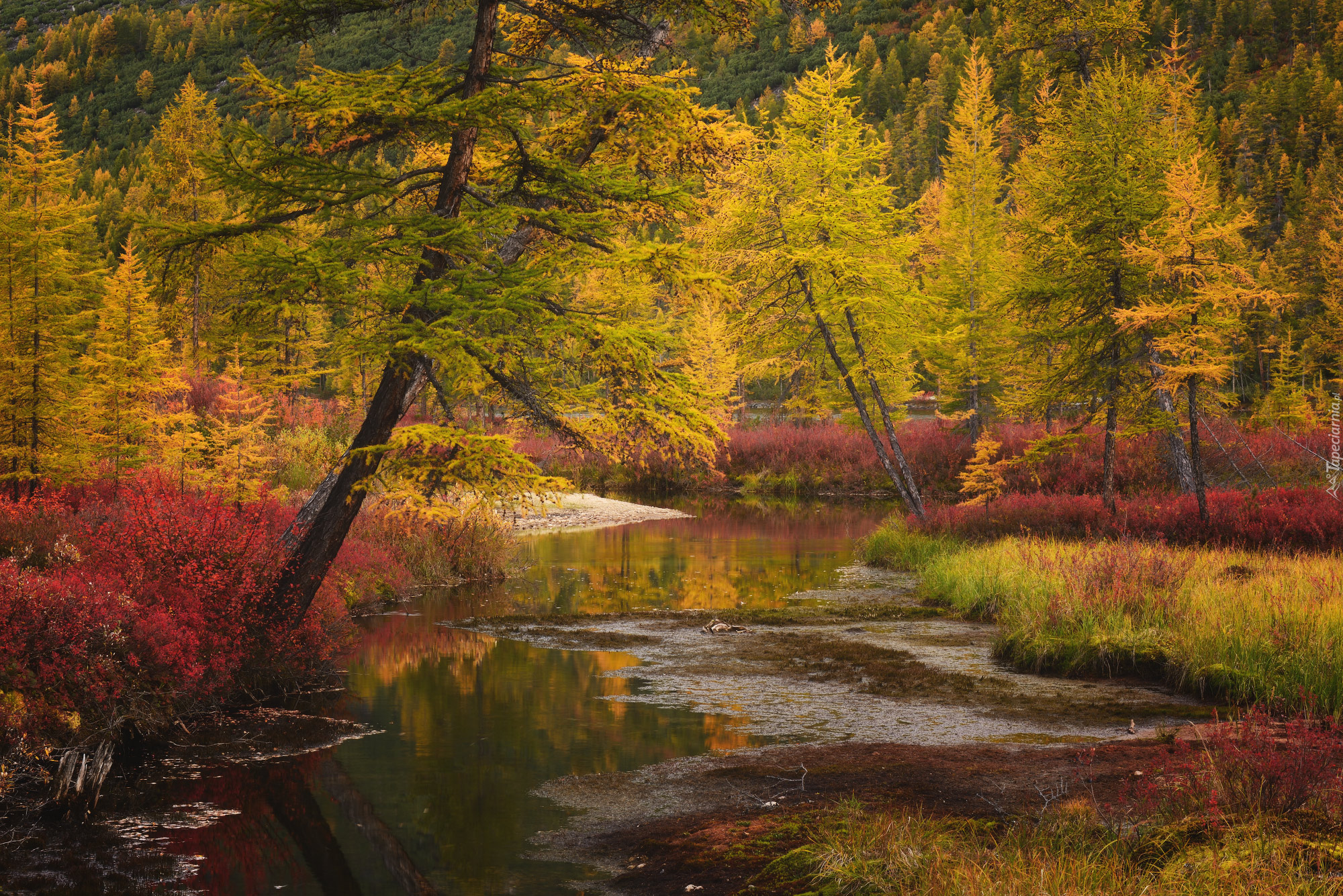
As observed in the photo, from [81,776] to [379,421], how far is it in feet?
15.6

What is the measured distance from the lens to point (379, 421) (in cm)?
1139

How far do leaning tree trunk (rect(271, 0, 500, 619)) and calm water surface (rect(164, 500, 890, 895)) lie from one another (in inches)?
64.2

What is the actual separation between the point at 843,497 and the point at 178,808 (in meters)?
32.1

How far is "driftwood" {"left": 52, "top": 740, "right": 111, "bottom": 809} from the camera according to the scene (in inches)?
311

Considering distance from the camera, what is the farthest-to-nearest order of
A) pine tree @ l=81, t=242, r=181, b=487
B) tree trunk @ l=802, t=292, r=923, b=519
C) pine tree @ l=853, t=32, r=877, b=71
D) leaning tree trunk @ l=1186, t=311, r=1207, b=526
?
pine tree @ l=853, t=32, r=877, b=71, tree trunk @ l=802, t=292, r=923, b=519, pine tree @ l=81, t=242, r=181, b=487, leaning tree trunk @ l=1186, t=311, r=1207, b=526

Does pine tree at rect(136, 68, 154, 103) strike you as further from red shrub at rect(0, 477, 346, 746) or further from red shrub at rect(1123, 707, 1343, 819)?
red shrub at rect(1123, 707, 1343, 819)

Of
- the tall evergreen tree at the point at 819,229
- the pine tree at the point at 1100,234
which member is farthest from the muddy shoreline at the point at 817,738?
the tall evergreen tree at the point at 819,229

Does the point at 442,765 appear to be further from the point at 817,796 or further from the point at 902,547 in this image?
the point at 902,547

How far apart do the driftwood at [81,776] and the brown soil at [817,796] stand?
4.28 meters

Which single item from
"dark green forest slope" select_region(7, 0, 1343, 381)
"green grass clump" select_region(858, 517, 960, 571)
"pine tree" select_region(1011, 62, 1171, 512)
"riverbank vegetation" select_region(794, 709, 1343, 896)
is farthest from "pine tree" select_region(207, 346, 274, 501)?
"pine tree" select_region(1011, 62, 1171, 512)

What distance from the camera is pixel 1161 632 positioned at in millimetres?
12734

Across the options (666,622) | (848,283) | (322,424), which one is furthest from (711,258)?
(322,424)

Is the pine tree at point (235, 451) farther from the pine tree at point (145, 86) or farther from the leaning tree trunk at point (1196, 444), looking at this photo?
the pine tree at point (145, 86)

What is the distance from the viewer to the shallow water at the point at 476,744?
741 centimetres
